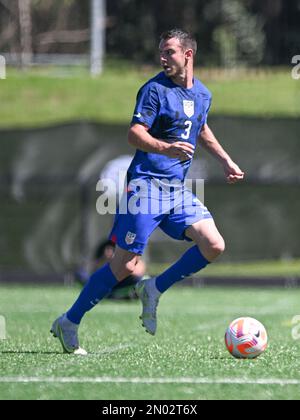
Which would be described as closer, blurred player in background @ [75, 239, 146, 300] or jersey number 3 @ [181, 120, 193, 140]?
jersey number 3 @ [181, 120, 193, 140]

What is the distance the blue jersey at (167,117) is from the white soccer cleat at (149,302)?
76 cm

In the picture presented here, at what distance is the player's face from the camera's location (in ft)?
23.7

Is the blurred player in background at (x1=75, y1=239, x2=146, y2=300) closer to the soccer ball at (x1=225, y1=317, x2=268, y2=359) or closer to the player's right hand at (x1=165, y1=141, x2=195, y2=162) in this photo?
the soccer ball at (x1=225, y1=317, x2=268, y2=359)

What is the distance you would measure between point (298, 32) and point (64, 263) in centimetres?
1715

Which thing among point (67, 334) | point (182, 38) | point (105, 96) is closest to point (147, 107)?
point (182, 38)

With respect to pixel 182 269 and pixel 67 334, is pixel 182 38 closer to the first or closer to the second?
pixel 182 269

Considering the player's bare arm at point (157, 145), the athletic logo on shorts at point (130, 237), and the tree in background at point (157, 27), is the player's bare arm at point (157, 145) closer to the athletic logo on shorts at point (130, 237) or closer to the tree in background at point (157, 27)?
the athletic logo on shorts at point (130, 237)

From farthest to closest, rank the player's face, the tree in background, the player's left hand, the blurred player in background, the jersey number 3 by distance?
1. the tree in background
2. the blurred player in background
3. the player's left hand
4. the jersey number 3
5. the player's face

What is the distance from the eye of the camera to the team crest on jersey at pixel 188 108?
7.30 metres

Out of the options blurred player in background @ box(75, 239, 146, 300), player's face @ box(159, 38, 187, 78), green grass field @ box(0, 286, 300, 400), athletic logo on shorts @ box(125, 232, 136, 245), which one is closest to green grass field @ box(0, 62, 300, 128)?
blurred player in background @ box(75, 239, 146, 300)

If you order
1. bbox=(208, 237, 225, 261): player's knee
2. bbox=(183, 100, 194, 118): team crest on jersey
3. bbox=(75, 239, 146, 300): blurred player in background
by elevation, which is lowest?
bbox=(75, 239, 146, 300): blurred player in background

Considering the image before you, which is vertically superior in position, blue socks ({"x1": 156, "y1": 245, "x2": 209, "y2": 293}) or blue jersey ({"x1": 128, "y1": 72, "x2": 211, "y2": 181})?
blue jersey ({"x1": 128, "y1": 72, "x2": 211, "y2": 181})

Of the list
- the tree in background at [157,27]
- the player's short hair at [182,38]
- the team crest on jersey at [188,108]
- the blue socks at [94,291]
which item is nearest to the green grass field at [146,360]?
the blue socks at [94,291]
